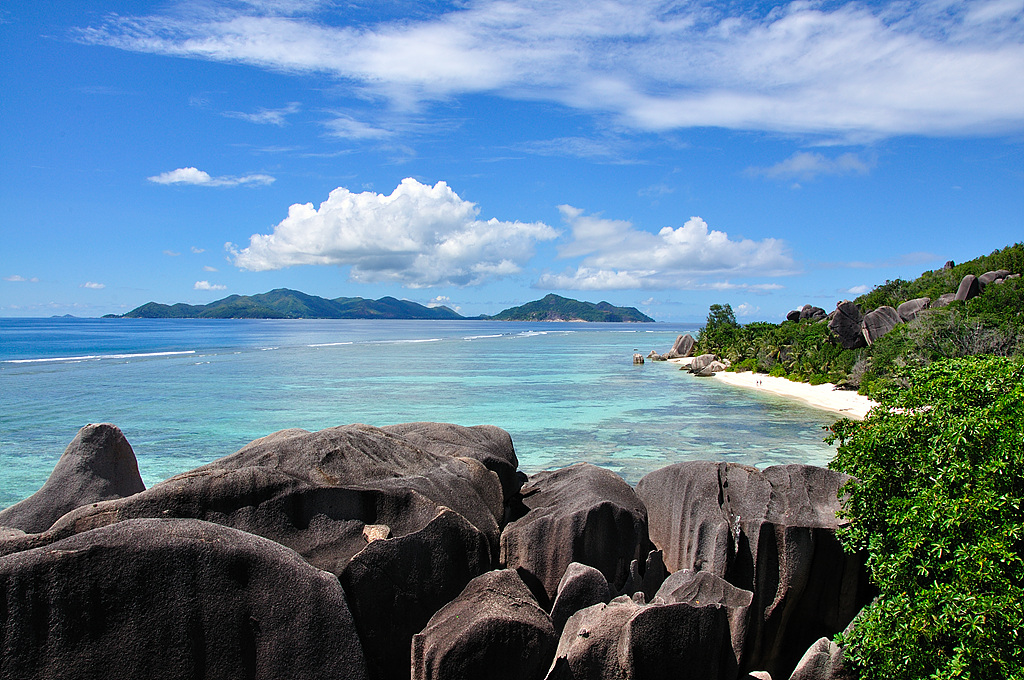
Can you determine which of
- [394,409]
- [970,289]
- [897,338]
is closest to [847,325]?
[970,289]

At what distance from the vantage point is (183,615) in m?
4.52

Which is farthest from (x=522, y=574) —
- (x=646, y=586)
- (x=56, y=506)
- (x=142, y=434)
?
(x=142, y=434)

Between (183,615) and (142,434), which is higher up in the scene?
(183,615)

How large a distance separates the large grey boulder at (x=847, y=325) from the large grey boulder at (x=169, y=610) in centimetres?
4242

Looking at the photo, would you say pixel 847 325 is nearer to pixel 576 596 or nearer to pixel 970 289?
pixel 970 289

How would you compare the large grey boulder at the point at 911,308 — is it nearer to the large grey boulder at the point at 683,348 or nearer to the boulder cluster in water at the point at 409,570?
the large grey boulder at the point at 683,348

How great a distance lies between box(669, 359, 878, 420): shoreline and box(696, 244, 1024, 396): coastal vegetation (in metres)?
0.67

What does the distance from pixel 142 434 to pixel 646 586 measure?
2207cm

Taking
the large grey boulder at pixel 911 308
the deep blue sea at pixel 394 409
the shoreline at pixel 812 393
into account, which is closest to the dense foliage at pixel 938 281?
the large grey boulder at pixel 911 308

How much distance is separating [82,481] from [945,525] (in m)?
8.88

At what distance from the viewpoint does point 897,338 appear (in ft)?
104

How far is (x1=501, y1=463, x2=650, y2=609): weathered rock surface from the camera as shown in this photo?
679cm

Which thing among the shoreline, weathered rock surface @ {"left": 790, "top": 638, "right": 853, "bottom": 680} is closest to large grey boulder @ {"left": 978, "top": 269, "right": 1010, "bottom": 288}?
the shoreline

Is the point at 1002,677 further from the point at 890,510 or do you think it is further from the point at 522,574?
the point at 522,574
